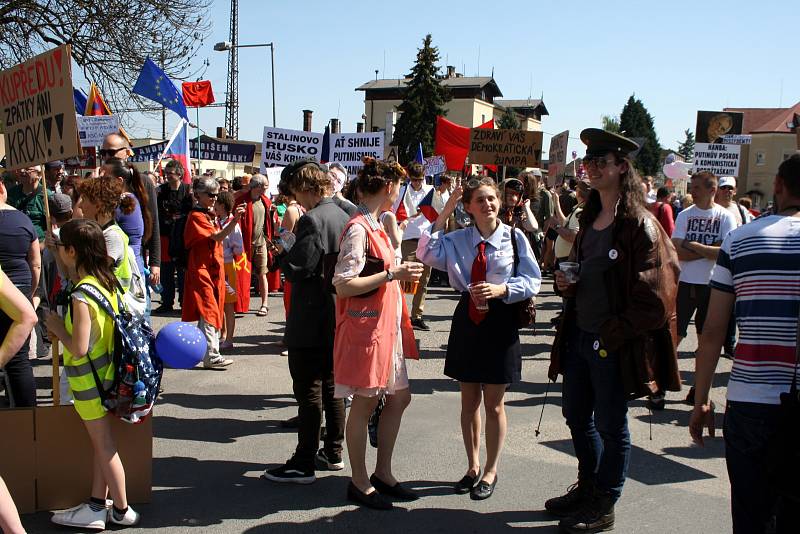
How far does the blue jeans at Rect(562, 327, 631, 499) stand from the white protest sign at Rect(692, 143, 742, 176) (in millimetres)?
9732

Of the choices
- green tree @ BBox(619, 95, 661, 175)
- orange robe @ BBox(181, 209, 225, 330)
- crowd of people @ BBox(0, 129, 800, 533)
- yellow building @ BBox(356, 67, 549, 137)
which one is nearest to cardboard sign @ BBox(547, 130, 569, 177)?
orange robe @ BBox(181, 209, 225, 330)

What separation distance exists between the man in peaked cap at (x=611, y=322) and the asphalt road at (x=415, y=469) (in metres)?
0.57

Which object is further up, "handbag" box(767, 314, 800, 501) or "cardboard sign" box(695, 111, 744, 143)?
"cardboard sign" box(695, 111, 744, 143)

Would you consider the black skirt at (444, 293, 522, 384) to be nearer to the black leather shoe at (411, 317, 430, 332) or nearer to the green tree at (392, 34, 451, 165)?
the black leather shoe at (411, 317, 430, 332)

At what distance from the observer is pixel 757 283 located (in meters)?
3.01

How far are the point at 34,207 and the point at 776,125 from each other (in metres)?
77.4

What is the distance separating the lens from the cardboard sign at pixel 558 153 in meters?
16.7

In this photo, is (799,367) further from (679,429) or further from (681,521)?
(679,429)

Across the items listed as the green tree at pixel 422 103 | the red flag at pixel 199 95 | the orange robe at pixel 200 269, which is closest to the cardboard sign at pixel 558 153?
the red flag at pixel 199 95

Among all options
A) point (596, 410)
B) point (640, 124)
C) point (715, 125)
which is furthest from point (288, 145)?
point (640, 124)

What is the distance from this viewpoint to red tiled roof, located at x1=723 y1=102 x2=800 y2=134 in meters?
72.0

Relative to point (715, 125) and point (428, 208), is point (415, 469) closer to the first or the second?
point (428, 208)

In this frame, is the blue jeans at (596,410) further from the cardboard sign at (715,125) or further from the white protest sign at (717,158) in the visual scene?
the cardboard sign at (715,125)

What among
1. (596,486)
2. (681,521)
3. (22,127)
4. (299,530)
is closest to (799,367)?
(596,486)
